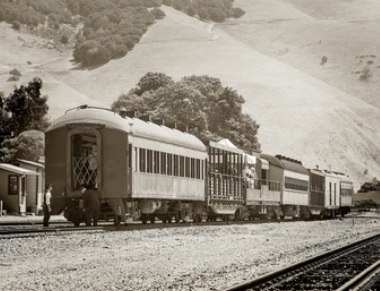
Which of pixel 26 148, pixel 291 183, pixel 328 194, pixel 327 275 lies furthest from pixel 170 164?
pixel 26 148

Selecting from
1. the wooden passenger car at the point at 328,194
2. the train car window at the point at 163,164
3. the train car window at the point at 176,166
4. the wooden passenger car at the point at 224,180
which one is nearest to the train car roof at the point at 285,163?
the wooden passenger car at the point at 328,194

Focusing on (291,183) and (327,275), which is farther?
(291,183)

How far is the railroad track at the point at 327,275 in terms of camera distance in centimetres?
1639

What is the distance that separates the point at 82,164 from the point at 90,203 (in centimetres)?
172

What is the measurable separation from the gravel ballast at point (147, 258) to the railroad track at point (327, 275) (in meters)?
0.57

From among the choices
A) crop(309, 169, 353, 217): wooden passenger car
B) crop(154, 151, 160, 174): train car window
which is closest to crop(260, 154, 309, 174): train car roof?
crop(309, 169, 353, 217): wooden passenger car

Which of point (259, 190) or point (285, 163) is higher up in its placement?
point (285, 163)

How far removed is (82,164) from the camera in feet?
111

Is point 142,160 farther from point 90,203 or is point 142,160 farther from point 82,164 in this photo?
A: point 90,203

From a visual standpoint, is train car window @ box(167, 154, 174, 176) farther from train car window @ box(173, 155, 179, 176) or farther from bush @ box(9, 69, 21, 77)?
bush @ box(9, 69, 21, 77)

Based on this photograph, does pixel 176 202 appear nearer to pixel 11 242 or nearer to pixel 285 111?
pixel 11 242

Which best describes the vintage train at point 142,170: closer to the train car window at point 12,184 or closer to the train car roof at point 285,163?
the train car roof at point 285,163

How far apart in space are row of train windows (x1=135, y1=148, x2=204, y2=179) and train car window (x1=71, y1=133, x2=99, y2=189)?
1.53 m

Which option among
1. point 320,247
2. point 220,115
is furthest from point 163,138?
point 220,115
